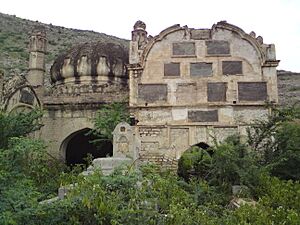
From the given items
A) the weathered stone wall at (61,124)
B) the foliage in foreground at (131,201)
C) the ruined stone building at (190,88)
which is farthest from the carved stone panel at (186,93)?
the foliage in foreground at (131,201)

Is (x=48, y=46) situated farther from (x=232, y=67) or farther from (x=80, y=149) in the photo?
(x=232, y=67)

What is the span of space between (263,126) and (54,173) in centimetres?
676

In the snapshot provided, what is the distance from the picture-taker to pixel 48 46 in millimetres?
43094

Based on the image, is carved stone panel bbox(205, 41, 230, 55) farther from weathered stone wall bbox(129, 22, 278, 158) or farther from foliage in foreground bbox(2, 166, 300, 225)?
foliage in foreground bbox(2, 166, 300, 225)

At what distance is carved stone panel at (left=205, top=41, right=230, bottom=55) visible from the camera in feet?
55.2

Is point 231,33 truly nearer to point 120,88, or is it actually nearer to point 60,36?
point 120,88

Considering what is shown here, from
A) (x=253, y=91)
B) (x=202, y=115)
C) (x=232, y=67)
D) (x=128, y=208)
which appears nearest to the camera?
(x=128, y=208)

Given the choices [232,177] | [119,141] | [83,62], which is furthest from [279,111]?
[83,62]

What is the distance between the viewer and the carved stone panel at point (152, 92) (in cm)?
1644

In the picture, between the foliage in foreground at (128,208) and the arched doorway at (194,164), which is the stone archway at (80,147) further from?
the foliage in foreground at (128,208)

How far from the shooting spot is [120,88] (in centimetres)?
1870

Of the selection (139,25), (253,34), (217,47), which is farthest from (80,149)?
(253,34)

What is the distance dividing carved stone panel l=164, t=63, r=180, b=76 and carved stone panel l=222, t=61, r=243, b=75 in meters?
1.71

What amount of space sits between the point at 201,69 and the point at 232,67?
3.77ft
